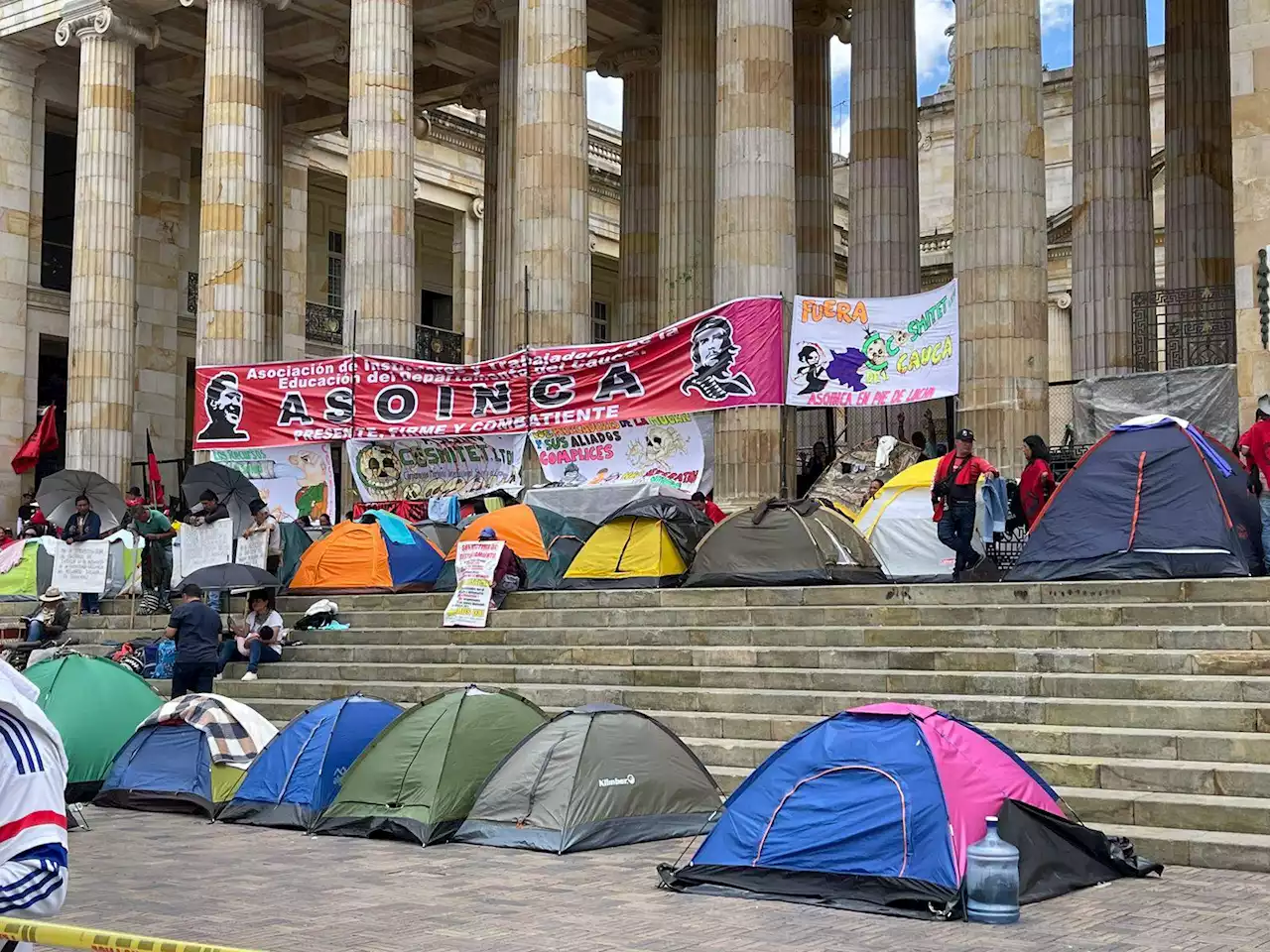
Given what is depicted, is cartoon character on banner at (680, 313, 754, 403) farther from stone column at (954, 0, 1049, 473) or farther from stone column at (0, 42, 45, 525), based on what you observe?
stone column at (0, 42, 45, 525)

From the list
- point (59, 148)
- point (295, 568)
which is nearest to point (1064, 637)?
point (295, 568)

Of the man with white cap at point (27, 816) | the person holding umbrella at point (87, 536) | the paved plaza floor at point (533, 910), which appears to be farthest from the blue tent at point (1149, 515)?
the person holding umbrella at point (87, 536)

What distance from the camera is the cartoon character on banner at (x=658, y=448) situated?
2317 cm

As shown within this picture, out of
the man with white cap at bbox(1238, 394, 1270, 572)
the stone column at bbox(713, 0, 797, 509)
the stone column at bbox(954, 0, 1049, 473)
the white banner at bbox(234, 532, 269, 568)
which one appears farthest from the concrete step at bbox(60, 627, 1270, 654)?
the stone column at bbox(954, 0, 1049, 473)

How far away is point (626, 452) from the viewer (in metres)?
23.6

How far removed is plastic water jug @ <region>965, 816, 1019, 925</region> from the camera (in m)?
8.96

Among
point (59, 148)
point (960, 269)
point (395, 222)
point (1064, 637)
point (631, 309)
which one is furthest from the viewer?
point (59, 148)

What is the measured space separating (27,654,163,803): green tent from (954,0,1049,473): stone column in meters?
11.2

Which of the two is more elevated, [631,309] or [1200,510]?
[631,309]

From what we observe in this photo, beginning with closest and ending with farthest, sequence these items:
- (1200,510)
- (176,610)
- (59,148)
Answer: (1200,510) → (176,610) → (59,148)

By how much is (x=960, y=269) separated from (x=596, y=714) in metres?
11.5

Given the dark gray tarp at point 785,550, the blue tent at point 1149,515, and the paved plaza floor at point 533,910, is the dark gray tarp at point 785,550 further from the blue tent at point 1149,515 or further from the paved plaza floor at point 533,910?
the paved plaza floor at point 533,910

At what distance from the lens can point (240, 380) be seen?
1062 inches

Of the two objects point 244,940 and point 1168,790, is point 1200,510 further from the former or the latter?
point 244,940
